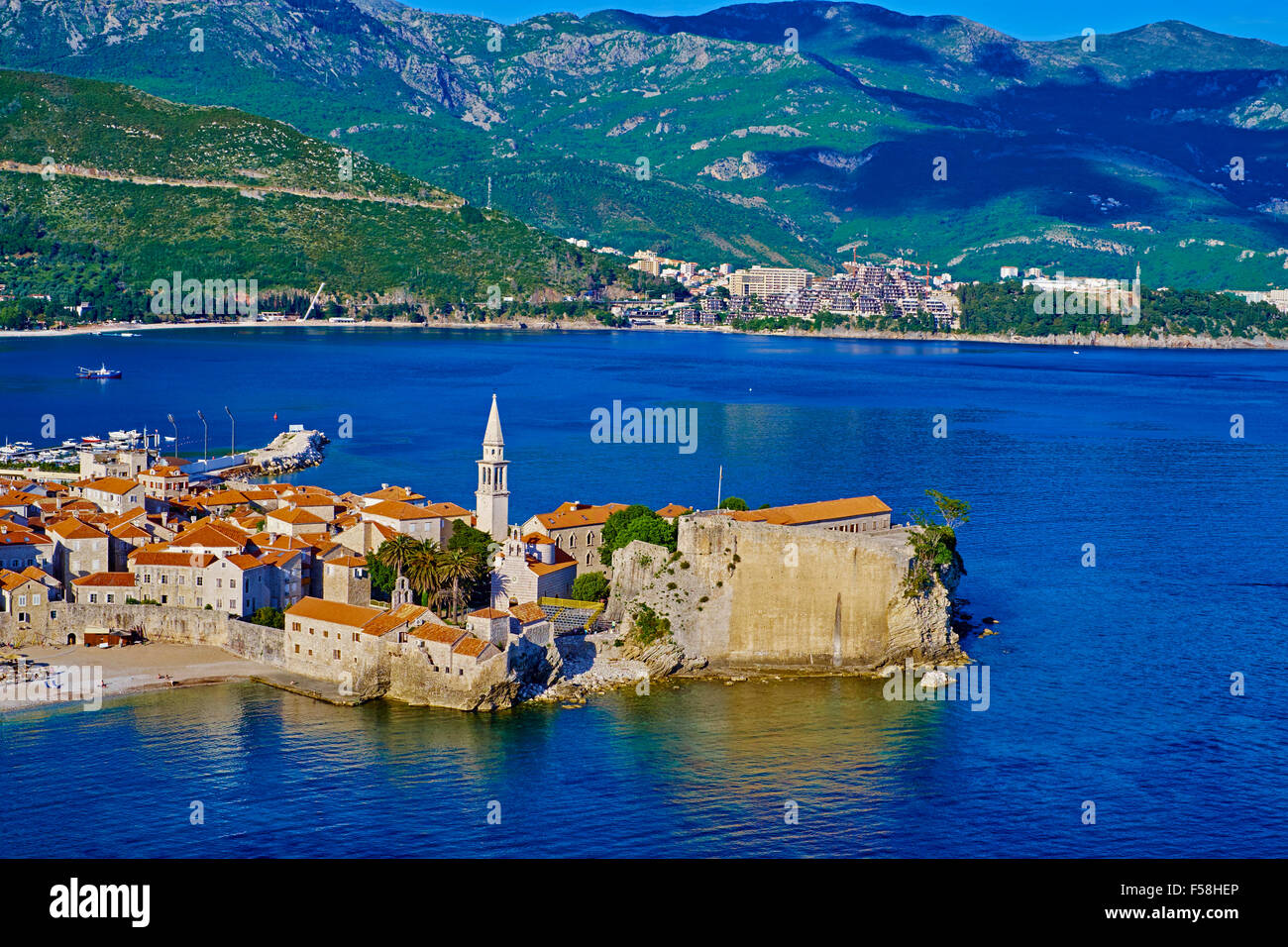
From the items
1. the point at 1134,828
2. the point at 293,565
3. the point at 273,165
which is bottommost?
the point at 1134,828

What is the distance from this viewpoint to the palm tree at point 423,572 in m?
30.8

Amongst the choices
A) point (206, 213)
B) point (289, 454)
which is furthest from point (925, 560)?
point (206, 213)

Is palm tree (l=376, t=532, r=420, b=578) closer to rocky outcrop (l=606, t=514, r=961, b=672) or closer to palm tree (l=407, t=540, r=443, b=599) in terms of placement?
palm tree (l=407, t=540, r=443, b=599)

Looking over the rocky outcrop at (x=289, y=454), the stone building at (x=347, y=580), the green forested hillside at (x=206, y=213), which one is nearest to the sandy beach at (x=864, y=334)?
the green forested hillside at (x=206, y=213)

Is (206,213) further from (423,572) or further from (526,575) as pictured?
(423,572)

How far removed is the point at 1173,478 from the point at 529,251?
468ft

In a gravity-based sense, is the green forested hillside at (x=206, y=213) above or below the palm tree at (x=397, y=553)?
above

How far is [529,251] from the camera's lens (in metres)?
199

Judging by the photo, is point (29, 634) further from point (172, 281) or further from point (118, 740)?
point (172, 281)

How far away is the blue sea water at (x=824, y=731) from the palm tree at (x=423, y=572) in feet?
12.9

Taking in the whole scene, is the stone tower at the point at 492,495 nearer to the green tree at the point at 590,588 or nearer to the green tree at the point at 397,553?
the green tree at the point at 590,588

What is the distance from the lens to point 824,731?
2662cm
